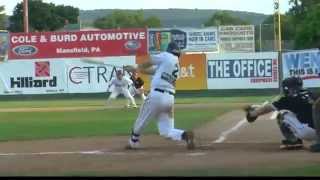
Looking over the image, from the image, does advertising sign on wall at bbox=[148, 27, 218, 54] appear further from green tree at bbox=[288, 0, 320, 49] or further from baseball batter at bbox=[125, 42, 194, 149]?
baseball batter at bbox=[125, 42, 194, 149]

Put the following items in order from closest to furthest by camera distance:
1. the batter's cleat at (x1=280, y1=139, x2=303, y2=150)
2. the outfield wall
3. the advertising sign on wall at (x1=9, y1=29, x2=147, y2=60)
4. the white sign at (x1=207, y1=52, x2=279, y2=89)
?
the batter's cleat at (x1=280, y1=139, x2=303, y2=150) < the outfield wall < the white sign at (x1=207, y1=52, x2=279, y2=89) < the advertising sign on wall at (x1=9, y1=29, x2=147, y2=60)

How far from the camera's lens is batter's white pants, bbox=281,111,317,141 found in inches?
503

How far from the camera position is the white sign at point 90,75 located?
140 ft

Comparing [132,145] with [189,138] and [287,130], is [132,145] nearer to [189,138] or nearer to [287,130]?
[189,138]

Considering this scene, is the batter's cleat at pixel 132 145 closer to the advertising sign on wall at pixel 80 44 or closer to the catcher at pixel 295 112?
the catcher at pixel 295 112

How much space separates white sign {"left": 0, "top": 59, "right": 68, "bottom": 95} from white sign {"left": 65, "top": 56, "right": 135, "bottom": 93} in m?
0.43

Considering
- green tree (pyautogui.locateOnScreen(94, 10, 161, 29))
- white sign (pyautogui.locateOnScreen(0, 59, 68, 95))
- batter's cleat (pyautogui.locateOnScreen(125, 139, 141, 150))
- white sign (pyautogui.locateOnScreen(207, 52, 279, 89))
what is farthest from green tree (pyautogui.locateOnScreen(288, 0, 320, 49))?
green tree (pyautogui.locateOnScreen(94, 10, 161, 29))

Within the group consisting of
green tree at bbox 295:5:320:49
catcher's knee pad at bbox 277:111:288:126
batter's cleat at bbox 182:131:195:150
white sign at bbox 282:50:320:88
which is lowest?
batter's cleat at bbox 182:131:195:150

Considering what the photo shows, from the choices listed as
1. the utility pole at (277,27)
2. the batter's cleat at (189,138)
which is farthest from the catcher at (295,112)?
the utility pole at (277,27)

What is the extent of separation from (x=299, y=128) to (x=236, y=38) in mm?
39797

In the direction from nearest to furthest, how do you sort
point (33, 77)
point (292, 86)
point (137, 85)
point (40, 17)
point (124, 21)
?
point (292, 86) < point (137, 85) < point (33, 77) < point (40, 17) < point (124, 21)

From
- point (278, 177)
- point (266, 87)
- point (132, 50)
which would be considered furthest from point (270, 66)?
point (278, 177)

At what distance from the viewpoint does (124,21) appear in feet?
473

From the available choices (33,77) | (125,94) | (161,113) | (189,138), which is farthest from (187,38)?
(189,138)
